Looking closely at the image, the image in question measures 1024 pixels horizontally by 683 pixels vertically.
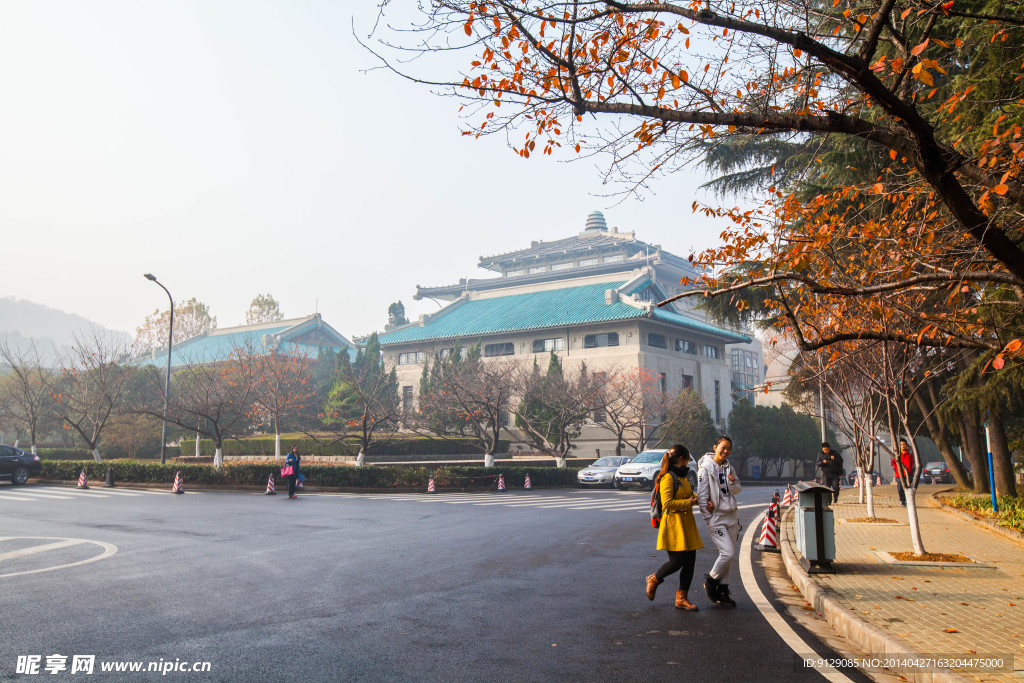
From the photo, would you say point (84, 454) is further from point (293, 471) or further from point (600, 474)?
point (600, 474)

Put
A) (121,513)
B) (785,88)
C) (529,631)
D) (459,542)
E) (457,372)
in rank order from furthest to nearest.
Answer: (457,372) → (121,513) → (459,542) → (785,88) → (529,631)

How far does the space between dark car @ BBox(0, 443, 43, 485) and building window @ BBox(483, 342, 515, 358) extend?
97.7 feet

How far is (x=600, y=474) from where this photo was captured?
3052 cm

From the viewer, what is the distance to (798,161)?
17.8 metres

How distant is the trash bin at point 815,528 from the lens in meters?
8.93

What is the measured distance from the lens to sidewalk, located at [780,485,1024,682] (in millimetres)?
5543

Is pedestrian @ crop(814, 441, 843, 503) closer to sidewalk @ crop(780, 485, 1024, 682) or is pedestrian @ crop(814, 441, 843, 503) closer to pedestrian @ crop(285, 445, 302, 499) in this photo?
sidewalk @ crop(780, 485, 1024, 682)

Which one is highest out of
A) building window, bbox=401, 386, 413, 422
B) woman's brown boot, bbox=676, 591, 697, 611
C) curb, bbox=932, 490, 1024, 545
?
building window, bbox=401, 386, 413, 422

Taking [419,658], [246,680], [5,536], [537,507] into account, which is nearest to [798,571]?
[419,658]

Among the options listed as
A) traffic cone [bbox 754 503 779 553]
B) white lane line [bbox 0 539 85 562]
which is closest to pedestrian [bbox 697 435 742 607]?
traffic cone [bbox 754 503 779 553]

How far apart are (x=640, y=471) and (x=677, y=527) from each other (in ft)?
69.6

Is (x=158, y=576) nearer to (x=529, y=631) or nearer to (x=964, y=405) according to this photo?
(x=529, y=631)

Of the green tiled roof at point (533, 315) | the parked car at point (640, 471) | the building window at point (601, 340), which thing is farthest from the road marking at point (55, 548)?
the building window at point (601, 340)

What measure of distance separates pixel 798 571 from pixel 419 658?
5.37m
